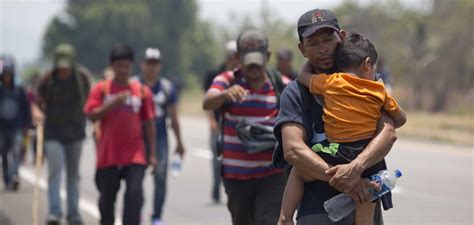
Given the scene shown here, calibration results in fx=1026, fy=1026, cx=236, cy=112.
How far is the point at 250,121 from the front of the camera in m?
7.09

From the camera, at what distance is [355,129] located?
4.79 m

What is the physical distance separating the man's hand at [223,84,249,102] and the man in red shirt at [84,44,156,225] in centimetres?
186

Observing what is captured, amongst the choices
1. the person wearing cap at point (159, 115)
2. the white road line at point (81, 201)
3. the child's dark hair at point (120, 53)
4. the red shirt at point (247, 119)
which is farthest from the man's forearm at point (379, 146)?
the white road line at point (81, 201)

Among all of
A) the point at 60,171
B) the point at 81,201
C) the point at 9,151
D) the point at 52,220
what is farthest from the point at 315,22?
the point at 9,151

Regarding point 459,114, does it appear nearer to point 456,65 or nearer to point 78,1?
point 456,65

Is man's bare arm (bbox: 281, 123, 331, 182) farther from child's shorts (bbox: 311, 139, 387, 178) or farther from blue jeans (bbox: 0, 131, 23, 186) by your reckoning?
blue jeans (bbox: 0, 131, 23, 186)

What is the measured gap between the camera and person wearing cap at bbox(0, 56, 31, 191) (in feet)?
47.2

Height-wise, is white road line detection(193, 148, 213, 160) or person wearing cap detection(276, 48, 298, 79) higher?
person wearing cap detection(276, 48, 298, 79)

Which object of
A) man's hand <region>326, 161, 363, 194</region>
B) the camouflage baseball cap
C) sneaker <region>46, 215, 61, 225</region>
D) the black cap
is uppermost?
the black cap

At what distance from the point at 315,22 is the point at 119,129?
159 inches

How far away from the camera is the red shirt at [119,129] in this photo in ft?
28.3

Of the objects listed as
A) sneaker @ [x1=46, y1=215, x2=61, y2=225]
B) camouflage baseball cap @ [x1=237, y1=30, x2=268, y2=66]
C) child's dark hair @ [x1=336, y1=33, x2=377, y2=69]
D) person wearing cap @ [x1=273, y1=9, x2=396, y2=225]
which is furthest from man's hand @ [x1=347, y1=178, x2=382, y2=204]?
sneaker @ [x1=46, y1=215, x2=61, y2=225]

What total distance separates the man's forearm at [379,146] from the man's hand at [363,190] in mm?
85

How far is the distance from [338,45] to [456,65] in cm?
2895
